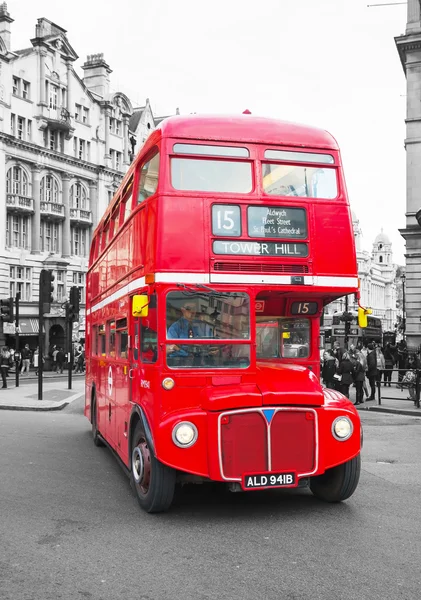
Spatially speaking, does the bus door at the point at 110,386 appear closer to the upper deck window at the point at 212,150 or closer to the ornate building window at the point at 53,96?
the upper deck window at the point at 212,150

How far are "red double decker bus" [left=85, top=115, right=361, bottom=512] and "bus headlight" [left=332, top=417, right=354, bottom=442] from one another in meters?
0.02

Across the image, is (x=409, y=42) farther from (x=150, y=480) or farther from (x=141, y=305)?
(x=150, y=480)

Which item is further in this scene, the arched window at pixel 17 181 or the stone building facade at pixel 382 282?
the stone building facade at pixel 382 282

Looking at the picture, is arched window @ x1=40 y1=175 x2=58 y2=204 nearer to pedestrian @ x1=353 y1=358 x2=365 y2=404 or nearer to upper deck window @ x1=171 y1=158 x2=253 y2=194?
pedestrian @ x1=353 y1=358 x2=365 y2=404

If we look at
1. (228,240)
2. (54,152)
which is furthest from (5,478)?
(54,152)

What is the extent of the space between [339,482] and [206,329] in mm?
2186

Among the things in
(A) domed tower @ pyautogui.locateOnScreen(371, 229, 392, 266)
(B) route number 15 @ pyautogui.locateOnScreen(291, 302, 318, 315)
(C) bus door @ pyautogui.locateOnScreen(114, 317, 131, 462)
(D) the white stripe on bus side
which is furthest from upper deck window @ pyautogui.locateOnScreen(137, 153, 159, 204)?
(A) domed tower @ pyautogui.locateOnScreen(371, 229, 392, 266)

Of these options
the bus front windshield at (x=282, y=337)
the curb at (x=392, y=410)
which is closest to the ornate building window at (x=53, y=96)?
the curb at (x=392, y=410)

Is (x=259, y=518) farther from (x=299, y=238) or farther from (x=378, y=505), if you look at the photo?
(x=299, y=238)

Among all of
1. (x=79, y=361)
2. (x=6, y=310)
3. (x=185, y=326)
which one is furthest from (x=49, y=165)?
(x=185, y=326)

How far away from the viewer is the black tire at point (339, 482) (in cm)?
771

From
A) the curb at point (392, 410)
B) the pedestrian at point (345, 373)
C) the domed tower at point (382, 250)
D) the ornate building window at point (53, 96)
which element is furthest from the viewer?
the domed tower at point (382, 250)

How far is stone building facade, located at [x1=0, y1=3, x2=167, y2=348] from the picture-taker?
46.8 metres

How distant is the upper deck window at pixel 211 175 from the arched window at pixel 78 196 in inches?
1823
